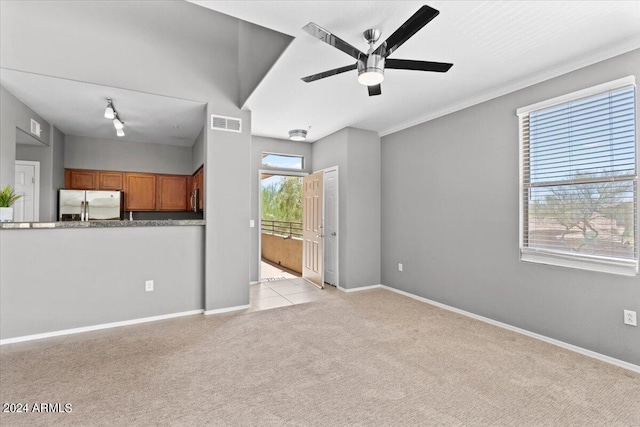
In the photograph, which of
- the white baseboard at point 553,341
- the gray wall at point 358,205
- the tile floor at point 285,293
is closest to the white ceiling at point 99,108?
the gray wall at point 358,205

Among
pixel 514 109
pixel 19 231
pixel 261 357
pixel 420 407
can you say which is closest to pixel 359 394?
pixel 420 407

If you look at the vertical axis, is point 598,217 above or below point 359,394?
above

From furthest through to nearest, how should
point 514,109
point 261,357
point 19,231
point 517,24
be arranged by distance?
1. point 514,109
2. point 19,231
3. point 261,357
4. point 517,24

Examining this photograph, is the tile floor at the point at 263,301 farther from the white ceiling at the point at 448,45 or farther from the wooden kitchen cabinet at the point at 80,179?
the wooden kitchen cabinet at the point at 80,179

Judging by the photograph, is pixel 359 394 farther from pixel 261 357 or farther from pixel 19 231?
pixel 19 231

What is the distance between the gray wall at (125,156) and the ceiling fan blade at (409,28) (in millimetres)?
5115

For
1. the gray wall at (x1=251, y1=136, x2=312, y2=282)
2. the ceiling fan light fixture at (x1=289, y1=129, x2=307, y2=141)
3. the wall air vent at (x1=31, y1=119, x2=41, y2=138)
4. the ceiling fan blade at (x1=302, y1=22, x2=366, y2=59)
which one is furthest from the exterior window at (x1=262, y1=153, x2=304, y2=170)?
the ceiling fan blade at (x1=302, y1=22, x2=366, y2=59)

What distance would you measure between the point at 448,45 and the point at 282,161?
3.97 meters

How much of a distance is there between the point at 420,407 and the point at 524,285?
2.03 metres

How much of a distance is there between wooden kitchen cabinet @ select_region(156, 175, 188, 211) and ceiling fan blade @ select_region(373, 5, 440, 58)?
5.13 meters

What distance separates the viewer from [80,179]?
213 inches

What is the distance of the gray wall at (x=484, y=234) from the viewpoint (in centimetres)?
272

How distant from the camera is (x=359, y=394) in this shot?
7.15 feet

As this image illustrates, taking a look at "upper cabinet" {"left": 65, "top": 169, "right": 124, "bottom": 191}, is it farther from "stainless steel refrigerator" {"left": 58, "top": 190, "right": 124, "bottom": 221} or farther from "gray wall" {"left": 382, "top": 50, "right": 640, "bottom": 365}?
"gray wall" {"left": 382, "top": 50, "right": 640, "bottom": 365}
